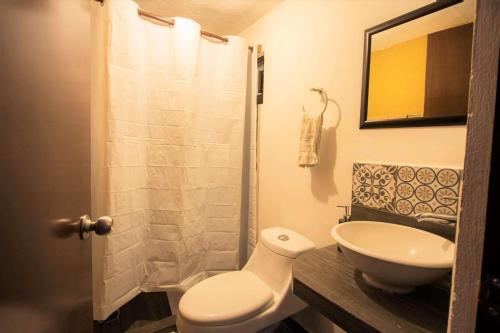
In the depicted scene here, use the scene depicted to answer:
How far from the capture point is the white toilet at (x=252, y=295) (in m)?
1.14

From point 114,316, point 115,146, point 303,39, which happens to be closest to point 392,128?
point 303,39

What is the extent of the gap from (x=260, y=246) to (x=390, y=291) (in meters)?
0.87

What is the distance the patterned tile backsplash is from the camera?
3.13ft

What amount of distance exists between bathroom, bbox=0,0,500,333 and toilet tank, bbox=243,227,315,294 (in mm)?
11

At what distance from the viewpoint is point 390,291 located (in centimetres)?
80

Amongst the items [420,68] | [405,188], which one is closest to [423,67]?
[420,68]

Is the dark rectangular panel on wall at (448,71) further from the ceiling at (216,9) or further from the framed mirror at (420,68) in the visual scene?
the ceiling at (216,9)

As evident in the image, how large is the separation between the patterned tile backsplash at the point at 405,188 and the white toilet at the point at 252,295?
1.51ft

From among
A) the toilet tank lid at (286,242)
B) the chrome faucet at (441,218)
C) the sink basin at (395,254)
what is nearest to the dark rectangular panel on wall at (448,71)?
the chrome faucet at (441,218)

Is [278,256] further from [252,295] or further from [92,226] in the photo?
[92,226]

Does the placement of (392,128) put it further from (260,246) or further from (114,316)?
(114,316)

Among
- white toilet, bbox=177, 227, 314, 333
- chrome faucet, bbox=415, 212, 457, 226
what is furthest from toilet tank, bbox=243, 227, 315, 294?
chrome faucet, bbox=415, 212, 457, 226

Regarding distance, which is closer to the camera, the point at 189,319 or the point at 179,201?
the point at 189,319

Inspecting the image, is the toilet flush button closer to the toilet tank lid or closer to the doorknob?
the toilet tank lid
